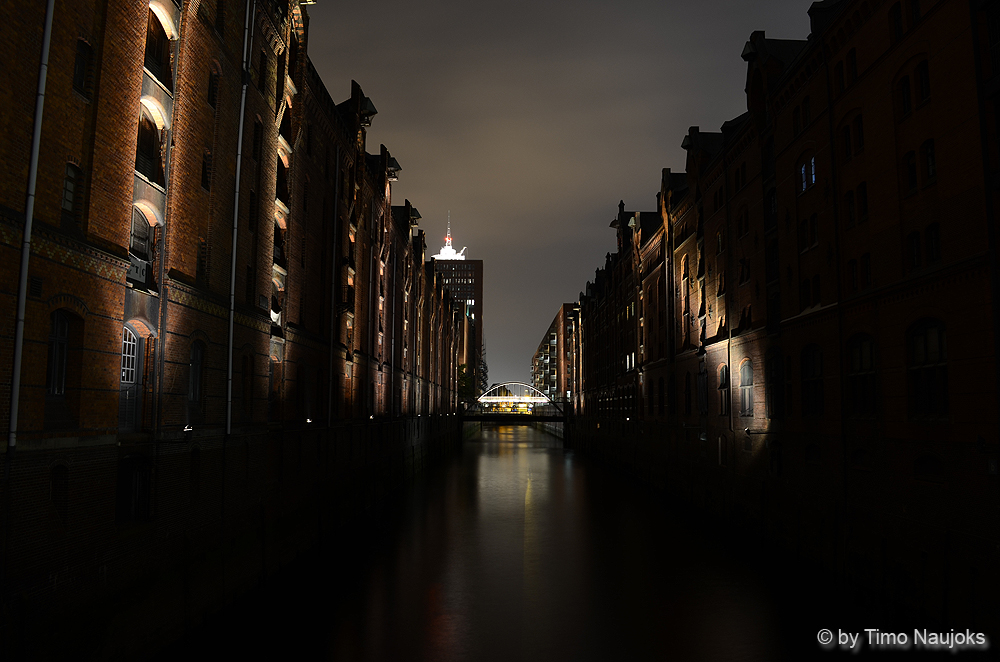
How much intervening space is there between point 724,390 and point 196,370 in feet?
72.5

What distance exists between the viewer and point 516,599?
1852 cm

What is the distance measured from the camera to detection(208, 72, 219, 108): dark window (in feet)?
53.9

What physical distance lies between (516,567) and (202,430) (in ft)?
37.8

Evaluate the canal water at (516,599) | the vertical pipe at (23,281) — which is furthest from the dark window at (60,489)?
the canal water at (516,599)

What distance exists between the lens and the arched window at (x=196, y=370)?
1541 cm

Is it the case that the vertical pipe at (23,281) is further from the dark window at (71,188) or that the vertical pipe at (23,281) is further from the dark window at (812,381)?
the dark window at (812,381)

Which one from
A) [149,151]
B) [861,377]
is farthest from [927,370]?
[149,151]

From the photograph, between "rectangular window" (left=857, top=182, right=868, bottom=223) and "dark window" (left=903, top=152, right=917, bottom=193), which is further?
"rectangular window" (left=857, top=182, right=868, bottom=223)

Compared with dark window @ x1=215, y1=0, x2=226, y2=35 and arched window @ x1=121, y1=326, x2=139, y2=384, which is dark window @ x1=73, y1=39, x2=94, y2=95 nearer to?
arched window @ x1=121, y1=326, x2=139, y2=384

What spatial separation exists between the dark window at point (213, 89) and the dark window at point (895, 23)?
16639 millimetres

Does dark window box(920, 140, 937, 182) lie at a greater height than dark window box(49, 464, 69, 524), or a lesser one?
greater

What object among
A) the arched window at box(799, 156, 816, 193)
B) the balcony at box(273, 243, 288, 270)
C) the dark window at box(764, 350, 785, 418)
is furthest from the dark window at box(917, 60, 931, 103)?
the balcony at box(273, 243, 288, 270)

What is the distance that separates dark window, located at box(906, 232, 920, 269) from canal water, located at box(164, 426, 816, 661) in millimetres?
8916

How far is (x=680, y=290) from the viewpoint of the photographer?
3803 cm
